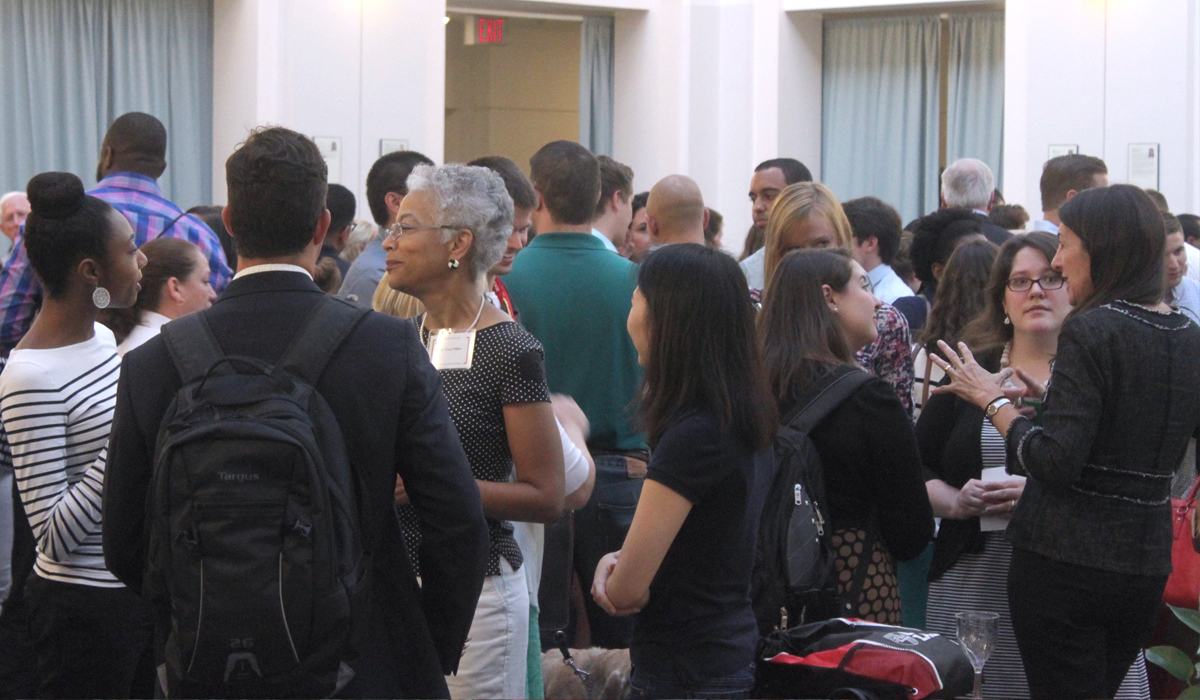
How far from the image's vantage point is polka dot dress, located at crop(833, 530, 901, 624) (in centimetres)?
307

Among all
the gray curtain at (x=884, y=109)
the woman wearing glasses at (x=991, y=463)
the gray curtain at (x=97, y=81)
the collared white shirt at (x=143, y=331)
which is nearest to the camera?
the collared white shirt at (x=143, y=331)

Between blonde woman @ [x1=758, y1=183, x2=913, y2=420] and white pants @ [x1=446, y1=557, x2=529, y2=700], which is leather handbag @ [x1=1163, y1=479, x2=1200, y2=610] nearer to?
blonde woman @ [x1=758, y1=183, x2=913, y2=420]

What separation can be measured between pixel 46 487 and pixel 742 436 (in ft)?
4.62

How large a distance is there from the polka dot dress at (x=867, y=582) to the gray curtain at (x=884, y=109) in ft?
26.7

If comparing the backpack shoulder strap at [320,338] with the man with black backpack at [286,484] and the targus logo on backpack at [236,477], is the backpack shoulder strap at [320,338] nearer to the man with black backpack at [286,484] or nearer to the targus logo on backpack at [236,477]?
the man with black backpack at [286,484]

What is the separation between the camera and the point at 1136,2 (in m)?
9.54

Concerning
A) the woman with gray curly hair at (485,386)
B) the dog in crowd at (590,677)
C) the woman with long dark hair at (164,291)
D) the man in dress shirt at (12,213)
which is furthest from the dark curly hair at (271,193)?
the man in dress shirt at (12,213)

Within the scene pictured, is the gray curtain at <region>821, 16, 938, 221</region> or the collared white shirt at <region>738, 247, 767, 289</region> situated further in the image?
the gray curtain at <region>821, 16, 938, 221</region>

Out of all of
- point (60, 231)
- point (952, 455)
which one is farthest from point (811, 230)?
point (60, 231)

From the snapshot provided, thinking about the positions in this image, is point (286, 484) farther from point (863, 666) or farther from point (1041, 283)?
point (1041, 283)

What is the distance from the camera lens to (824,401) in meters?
3.03

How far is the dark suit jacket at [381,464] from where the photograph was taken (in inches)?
75.5

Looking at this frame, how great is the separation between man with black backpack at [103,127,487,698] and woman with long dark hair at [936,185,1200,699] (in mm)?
1528

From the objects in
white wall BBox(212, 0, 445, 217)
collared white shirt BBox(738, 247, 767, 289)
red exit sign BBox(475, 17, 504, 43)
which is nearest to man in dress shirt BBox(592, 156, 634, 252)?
collared white shirt BBox(738, 247, 767, 289)
